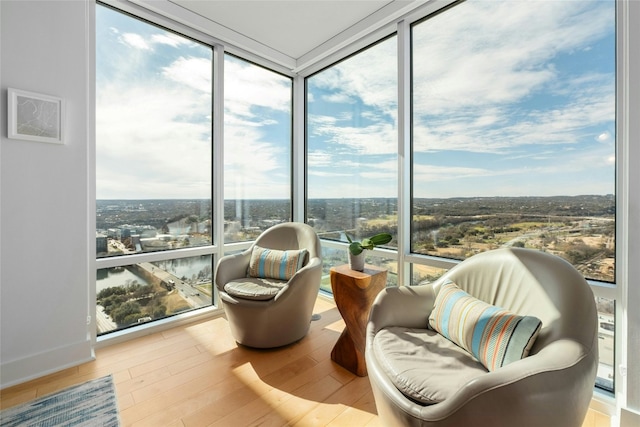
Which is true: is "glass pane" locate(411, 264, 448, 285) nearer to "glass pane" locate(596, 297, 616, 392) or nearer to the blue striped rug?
"glass pane" locate(596, 297, 616, 392)

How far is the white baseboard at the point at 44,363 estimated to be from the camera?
6.02 feet

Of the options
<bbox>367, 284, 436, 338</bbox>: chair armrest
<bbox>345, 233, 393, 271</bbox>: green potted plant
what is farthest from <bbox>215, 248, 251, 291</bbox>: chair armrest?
<bbox>367, 284, 436, 338</bbox>: chair armrest

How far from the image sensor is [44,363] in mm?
1961

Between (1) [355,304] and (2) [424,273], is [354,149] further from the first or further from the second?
(1) [355,304]

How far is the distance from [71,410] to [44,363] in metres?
0.61

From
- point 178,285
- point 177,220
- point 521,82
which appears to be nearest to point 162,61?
point 177,220

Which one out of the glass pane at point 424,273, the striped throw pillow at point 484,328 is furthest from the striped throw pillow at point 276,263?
the striped throw pillow at point 484,328

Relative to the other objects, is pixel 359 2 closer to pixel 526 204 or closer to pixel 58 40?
pixel 526 204

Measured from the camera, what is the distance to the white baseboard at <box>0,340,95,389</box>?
6.02 ft

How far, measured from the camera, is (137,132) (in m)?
2.54

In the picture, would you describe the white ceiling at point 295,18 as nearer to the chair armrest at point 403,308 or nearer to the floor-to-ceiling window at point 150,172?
the floor-to-ceiling window at point 150,172

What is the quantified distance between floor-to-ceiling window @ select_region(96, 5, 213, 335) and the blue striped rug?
2.40 ft

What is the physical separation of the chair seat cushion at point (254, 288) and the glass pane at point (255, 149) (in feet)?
2.88

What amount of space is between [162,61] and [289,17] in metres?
1.29
